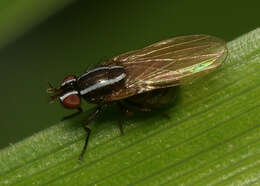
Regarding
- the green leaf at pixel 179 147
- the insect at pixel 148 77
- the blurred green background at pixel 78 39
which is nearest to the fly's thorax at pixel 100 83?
the insect at pixel 148 77

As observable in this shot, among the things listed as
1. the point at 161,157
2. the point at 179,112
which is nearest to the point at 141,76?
the point at 179,112

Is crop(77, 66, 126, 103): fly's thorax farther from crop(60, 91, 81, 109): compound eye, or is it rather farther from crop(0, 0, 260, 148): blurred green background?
crop(0, 0, 260, 148): blurred green background

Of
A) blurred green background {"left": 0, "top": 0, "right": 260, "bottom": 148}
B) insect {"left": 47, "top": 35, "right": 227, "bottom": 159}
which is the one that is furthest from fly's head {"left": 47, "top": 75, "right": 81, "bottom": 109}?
blurred green background {"left": 0, "top": 0, "right": 260, "bottom": 148}

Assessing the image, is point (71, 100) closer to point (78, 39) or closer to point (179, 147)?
point (179, 147)

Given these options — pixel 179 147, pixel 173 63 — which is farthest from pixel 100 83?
pixel 179 147

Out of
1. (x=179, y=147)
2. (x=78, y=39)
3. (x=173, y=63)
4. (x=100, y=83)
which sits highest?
(x=78, y=39)

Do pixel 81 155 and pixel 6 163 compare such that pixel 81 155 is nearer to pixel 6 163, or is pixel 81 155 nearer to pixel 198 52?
pixel 6 163
